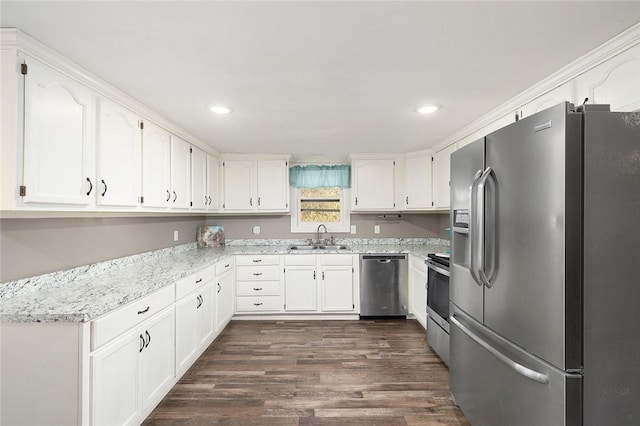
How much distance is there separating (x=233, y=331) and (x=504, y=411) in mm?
2753

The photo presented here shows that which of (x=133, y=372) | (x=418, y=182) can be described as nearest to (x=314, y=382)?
(x=133, y=372)

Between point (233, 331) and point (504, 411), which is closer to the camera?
point (504, 411)

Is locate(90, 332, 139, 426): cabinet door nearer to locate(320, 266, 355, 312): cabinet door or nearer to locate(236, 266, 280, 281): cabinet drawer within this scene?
locate(236, 266, 280, 281): cabinet drawer

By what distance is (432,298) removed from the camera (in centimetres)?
284

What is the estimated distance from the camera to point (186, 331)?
2.35m

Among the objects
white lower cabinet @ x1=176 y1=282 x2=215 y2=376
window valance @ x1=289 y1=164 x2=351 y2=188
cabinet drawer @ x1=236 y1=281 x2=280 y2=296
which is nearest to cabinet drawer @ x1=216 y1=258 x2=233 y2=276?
white lower cabinet @ x1=176 y1=282 x2=215 y2=376

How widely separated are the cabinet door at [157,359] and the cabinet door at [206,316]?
460 millimetres

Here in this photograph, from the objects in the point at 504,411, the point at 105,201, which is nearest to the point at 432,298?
the point at 504,411

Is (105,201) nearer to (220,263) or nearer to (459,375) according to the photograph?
(220,263)

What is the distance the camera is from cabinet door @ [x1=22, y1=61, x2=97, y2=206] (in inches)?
54.9

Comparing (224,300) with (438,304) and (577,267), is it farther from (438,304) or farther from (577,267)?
(577,267)

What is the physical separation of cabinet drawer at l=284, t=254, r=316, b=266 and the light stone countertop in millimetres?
937

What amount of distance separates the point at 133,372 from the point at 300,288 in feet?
7.12

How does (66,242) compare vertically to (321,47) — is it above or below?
below
